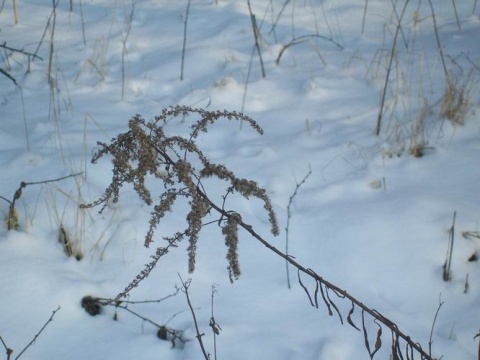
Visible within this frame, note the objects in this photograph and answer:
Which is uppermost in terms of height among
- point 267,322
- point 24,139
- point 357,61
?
point 357,61

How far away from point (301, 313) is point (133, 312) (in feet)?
2.11

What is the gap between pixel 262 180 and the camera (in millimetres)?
2793

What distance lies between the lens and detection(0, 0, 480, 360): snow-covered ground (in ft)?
6.59

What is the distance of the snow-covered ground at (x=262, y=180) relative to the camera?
2010mm

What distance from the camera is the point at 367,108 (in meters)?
3.38

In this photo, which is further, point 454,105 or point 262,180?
point 454,105

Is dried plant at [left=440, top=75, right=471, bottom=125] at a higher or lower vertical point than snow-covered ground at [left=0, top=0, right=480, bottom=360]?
higher

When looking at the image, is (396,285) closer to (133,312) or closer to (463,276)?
(463,276)

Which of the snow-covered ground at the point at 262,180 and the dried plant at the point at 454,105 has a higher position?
the dried plant at the point at 454,105

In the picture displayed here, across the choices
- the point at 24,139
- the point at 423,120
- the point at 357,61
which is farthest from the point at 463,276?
the point at 24,139

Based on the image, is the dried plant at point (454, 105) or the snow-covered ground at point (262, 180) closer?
the snow-covered ground at point (262, 180)

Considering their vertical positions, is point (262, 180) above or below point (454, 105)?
below

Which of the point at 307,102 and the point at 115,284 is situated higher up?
the point at 307,102

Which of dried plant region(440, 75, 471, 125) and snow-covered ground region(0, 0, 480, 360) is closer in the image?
snow-covered ground region(0, 0, 480, 360)
